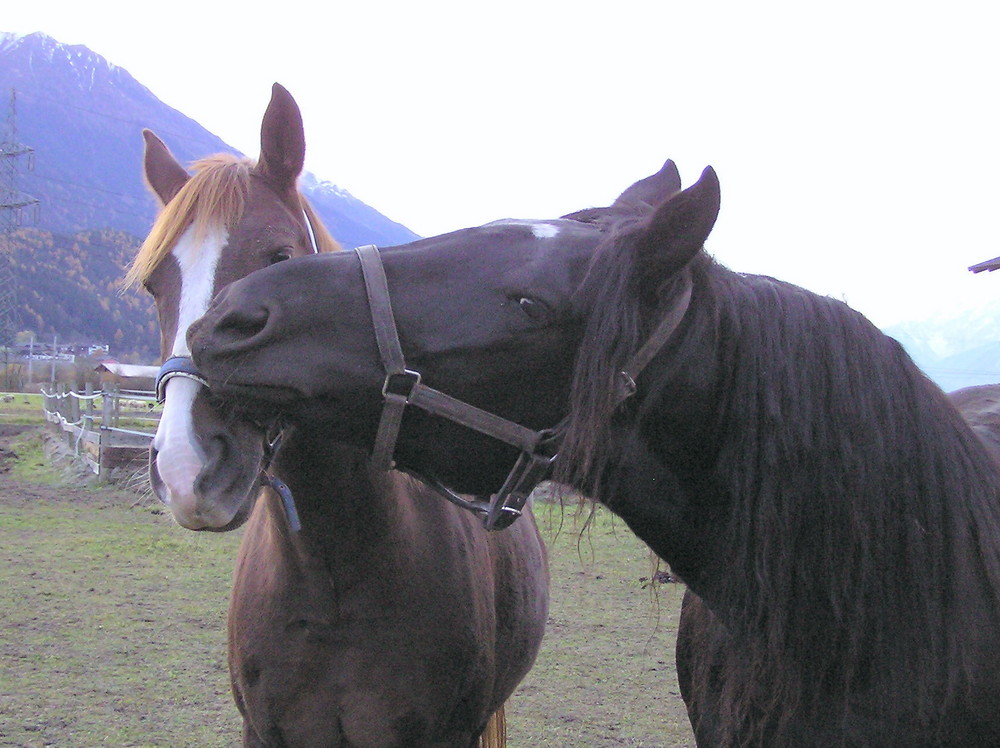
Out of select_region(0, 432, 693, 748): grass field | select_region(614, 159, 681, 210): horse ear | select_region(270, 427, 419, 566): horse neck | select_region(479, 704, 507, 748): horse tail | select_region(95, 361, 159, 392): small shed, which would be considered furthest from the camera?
select_region(95, 361, 159, 392): small shed

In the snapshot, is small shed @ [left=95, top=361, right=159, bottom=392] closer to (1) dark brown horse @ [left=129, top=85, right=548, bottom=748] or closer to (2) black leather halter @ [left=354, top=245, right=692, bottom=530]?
(1) dark brown horse @ [left=129, top=85, right=548, bottom=748]

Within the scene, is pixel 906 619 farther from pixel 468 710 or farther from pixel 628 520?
pixel 468 710

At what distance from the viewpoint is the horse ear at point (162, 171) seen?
2.53 m

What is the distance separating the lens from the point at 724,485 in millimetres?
1497

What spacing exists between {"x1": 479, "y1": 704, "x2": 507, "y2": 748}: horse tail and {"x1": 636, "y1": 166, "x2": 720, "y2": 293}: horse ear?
266cm

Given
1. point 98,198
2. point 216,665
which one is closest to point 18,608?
point 216,665

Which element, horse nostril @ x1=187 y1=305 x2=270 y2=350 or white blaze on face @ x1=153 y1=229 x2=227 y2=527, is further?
white blaze on face @ x1=153 y1=229 x2=227 y2=527

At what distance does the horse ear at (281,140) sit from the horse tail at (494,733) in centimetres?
243

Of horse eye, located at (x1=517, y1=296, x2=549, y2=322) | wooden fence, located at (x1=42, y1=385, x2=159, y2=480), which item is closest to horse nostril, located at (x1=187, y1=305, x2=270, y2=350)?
horse eye, located at (x1=517, y1=296, x2=549, y2=322)

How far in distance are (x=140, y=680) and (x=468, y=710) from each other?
125 inches

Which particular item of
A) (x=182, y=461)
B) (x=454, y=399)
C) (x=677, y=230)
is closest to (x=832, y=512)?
(x=677, y=230)

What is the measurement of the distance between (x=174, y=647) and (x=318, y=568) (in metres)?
3.77

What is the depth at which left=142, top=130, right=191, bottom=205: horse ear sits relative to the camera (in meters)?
2.53

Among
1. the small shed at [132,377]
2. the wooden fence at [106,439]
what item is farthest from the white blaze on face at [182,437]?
→ the small shed at [132,377]
